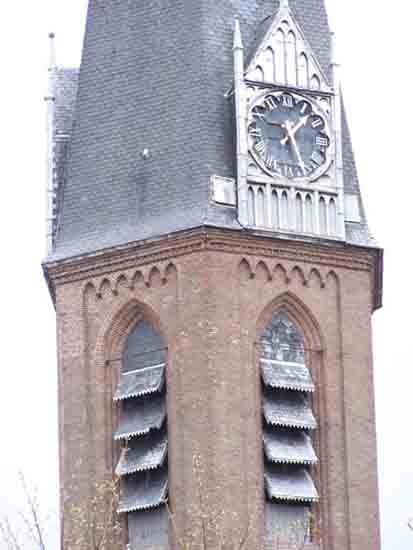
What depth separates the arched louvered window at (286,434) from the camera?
51.4m

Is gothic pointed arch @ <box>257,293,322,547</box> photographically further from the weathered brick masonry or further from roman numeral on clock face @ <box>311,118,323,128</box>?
roman numeral on clock face @ <box>311,118,323,128</box>

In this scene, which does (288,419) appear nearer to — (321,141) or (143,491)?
(143,491)

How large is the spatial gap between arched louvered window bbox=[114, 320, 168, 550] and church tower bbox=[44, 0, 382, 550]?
4 cm

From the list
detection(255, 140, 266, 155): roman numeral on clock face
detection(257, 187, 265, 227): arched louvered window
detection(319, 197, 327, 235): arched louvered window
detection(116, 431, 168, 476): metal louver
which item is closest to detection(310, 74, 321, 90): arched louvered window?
detection(255, 140, 266, 155): roman numeral on clock face

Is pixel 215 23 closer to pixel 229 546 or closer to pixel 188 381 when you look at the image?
pixel 188 381

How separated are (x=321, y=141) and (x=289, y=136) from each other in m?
0.83

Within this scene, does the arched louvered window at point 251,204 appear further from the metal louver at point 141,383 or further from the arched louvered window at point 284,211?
the metal louver at point 141,383

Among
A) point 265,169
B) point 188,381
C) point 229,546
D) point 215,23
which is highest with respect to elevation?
point 215,23

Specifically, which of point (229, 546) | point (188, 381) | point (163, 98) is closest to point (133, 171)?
point (163, 98)

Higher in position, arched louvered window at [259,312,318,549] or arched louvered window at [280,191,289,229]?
arched louvered window at [280,191,289,229]

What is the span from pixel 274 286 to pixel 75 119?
5.85m

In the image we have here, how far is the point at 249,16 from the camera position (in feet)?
179

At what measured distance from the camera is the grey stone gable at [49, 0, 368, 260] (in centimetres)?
5262

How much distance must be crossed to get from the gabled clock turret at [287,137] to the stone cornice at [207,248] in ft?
0.97
